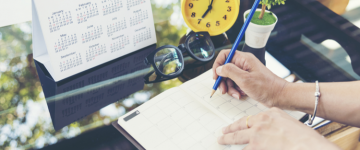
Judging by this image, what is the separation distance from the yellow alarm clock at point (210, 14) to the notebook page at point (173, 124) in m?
0.46

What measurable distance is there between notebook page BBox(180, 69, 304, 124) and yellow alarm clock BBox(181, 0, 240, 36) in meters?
0.35

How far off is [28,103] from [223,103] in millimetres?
769

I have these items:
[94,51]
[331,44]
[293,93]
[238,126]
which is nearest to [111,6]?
[94,51]

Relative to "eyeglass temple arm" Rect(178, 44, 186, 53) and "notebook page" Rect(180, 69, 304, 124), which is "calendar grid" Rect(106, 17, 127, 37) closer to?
"eyeglass temple arm" Rect(178, 44, 186, 53)

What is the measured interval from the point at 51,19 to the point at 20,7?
710 mm

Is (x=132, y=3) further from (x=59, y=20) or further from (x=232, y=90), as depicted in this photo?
(x=232, y=90)

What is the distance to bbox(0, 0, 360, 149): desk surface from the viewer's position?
994 mm

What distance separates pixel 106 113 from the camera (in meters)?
1.07

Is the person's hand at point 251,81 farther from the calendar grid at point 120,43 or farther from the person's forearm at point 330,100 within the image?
the calendar grid at point 120,43

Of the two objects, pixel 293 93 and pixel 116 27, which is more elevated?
pixel 116 27

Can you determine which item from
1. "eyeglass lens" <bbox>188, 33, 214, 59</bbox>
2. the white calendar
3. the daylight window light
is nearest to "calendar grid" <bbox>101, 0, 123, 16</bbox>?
the white calendar

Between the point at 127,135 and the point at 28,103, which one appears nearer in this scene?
the point at 127,135

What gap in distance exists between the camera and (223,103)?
1.07 m

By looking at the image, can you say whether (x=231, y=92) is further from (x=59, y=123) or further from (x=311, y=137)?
(x=59, y=123)
